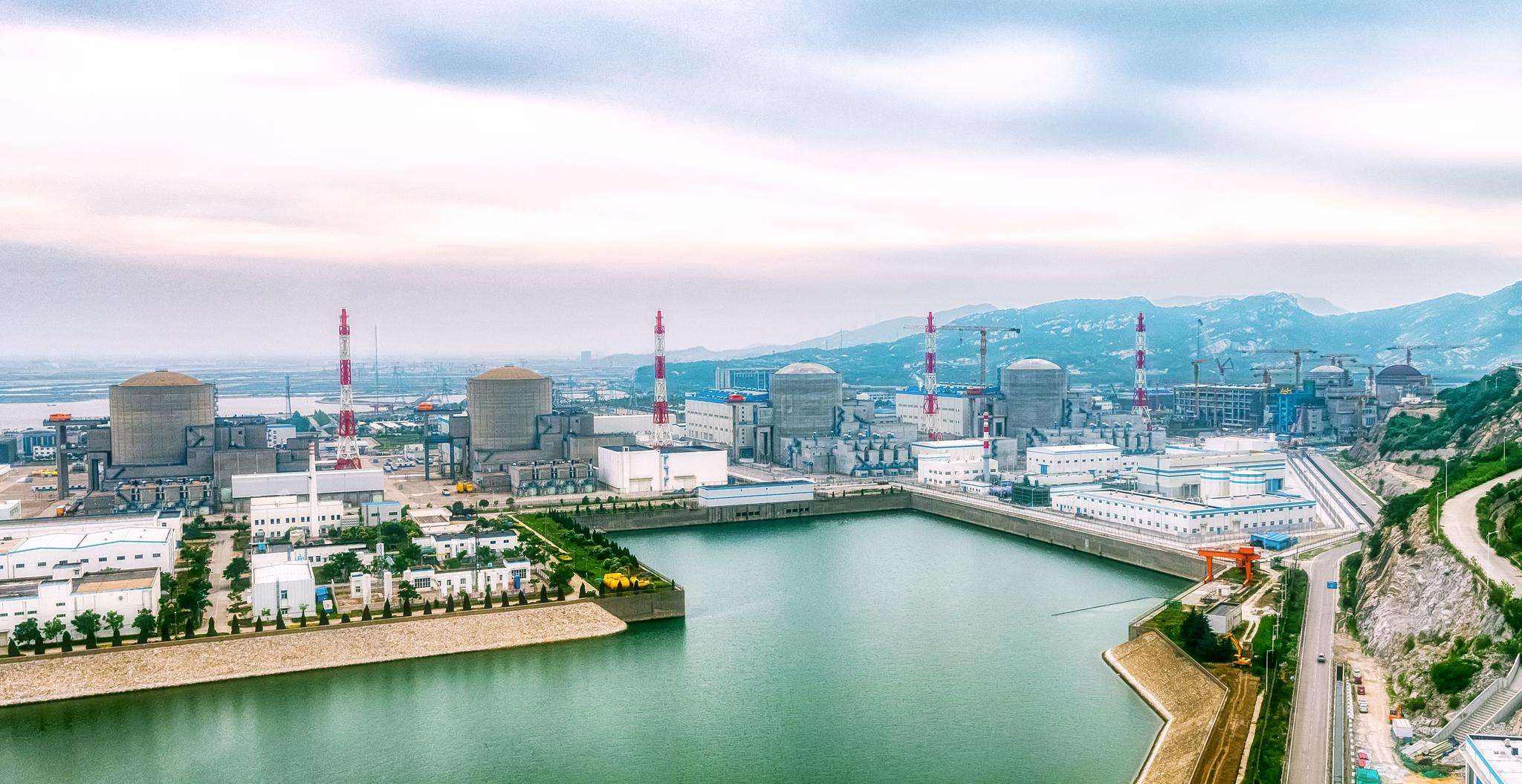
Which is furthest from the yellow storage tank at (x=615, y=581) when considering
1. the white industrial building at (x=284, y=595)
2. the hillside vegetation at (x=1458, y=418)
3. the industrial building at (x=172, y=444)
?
the hillside vegetation at (x=1458, y=418)

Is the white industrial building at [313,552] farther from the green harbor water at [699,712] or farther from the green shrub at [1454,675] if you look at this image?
the green shrub at [1454,675]

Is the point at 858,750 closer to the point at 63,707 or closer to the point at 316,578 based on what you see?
the point at 63,707

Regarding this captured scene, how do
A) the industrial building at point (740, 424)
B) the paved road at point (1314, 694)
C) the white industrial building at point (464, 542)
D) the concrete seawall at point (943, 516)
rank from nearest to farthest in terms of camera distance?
the paved road at point (1314, 694), the white industrial building at point (464, 542), the concrete seawall at point (943, 516), the industrial building at point (740, 424)

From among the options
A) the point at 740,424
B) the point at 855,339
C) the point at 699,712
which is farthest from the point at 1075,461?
the point at 855,339

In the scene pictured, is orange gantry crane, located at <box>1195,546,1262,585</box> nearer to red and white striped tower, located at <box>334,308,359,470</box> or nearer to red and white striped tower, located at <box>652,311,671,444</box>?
red and white striped tower, located at <box>652,311,671,444</box>

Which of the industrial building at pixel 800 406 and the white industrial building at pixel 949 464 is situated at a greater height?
the industrial building at pixel 800 406

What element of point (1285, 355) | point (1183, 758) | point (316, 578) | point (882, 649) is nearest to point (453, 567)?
point (316, 578)
